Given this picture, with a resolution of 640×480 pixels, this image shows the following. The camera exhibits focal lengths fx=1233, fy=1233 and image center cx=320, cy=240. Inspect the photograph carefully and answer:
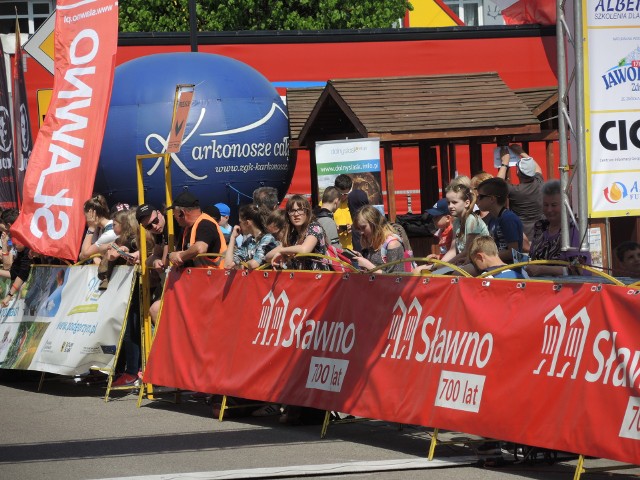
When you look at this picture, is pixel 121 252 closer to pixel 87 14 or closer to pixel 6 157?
pixel 87 14

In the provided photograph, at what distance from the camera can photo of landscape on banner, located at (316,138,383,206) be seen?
16625mm

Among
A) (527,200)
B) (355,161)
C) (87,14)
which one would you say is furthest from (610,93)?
(355,161)

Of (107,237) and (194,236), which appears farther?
(107,237)

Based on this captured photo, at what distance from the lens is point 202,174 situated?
58.4ft

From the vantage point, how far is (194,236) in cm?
1182

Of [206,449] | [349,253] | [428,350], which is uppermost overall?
[349,253]

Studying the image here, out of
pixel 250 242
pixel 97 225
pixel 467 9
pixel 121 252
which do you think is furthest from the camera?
pixel 467 9

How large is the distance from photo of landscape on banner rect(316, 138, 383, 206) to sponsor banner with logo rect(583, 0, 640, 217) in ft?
26.4

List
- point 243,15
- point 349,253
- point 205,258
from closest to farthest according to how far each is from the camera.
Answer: point 349,253
point 205,258
point 243,15

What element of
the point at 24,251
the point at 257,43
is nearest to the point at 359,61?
the point at 257,43

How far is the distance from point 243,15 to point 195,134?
75.4 ft

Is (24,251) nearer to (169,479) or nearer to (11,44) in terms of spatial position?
(169,479)

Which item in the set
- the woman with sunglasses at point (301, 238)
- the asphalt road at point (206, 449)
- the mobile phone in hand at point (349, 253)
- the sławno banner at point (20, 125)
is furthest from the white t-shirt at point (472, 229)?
the sławno banner at point (20, 125)

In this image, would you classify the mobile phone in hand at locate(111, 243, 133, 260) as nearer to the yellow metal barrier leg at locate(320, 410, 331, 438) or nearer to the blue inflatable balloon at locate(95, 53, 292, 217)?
the yellow metal barrier leg at locate(320, 410, 331, 438)
